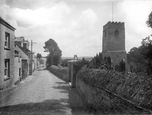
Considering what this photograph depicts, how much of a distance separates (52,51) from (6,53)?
33.5 meters

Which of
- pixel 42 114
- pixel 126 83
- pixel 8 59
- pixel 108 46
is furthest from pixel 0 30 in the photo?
pixel 108 46

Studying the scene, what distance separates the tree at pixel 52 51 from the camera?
42906mm

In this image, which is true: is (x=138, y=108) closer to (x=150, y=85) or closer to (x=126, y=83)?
(x=150, y=85)

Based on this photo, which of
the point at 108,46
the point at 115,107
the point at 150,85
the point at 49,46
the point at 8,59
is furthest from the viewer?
the point at 49,46

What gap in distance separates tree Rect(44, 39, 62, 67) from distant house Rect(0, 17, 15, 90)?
27.3 m

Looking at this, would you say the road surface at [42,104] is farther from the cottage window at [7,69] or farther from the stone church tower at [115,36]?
the stone church tower at [115,36]

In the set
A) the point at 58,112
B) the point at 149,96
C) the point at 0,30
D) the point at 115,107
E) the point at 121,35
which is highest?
the point at 121,35

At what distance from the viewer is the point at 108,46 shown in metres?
38.2

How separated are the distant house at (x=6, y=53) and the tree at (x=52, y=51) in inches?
1073

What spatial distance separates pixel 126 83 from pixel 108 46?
34529mm

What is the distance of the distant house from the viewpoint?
1258 cm

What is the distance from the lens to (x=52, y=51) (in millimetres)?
47250

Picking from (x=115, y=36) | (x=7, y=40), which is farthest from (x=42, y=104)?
(x=115, y=36)

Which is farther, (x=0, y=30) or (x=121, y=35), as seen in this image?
(x=121, y=35)
